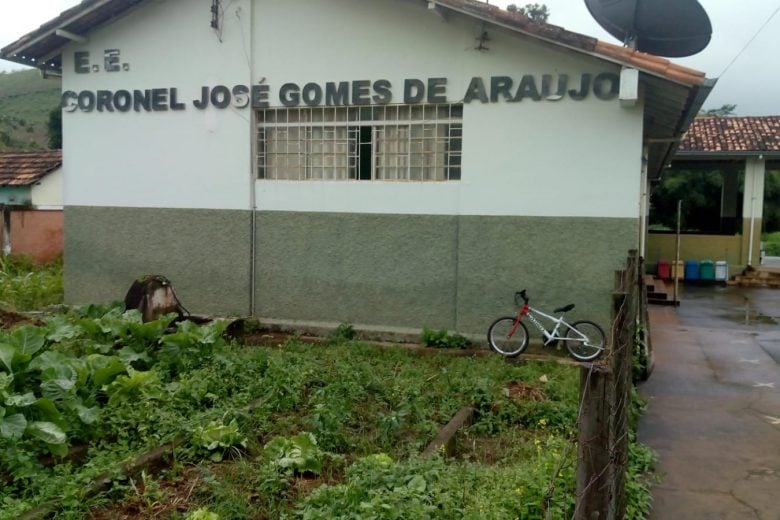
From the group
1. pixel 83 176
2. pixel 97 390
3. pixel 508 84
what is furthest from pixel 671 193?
pixel 97 390

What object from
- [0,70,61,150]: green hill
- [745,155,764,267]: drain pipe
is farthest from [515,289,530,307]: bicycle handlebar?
[0,70,61,150]: green hill

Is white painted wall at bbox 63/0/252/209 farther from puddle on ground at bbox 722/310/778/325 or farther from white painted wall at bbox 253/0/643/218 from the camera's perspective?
puddle on ground at bbox 722/310/778/325

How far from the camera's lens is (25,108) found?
60.7 meters

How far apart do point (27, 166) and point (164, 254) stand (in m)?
11.6

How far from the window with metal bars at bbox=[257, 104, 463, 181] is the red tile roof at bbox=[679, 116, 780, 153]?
42.8ft

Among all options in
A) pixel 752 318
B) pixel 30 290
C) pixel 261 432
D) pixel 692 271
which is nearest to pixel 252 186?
pixel 30 290

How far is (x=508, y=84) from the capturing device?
8836 mm

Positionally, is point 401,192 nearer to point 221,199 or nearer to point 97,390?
point 221,199

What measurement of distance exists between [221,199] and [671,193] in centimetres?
2373

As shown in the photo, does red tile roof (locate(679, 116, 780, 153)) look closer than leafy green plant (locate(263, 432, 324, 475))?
No

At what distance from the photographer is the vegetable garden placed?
4.20 metres

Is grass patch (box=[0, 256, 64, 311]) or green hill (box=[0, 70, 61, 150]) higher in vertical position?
green hill (box=[0, 70, 61, 150])

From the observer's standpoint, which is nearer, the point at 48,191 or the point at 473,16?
the point at 473,16

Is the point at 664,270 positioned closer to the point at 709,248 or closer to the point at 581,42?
the point at 709,248
